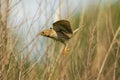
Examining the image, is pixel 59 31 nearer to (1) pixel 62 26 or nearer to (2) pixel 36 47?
(1) pixel 62 26

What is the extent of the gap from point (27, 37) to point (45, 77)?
0.50 ft

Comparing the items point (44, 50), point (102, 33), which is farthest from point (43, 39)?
point (102, 33)

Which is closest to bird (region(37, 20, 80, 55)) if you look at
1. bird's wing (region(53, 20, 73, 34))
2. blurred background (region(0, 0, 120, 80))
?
bird's wing (region(53, 20, 73, 34))

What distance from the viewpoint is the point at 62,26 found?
1211 mm

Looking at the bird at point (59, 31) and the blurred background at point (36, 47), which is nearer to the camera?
the bird at point (59, 31)

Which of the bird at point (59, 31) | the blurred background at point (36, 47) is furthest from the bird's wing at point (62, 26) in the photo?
the blurred background at point (36, 47)

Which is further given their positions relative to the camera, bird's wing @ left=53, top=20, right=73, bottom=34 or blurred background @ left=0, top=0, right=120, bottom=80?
blurred background @ left=0, top=0, right=120, bottom=80

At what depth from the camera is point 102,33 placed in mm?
2051

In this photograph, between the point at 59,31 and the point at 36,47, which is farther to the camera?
the point at 36,47

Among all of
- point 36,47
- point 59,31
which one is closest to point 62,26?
point 59,31

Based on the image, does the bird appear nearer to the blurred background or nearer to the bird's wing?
the bird's wing

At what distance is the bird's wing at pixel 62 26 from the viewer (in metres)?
1.20

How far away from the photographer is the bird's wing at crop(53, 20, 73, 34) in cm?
120

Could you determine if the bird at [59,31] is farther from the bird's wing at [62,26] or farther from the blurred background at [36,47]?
the blurred background at [36,47]
